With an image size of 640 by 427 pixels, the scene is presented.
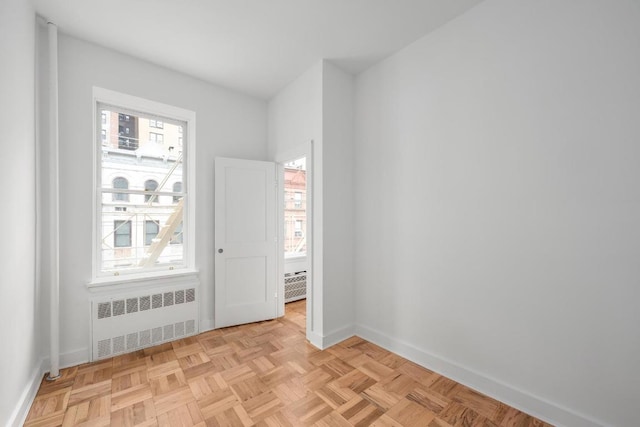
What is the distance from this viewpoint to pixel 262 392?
2043 millimetres

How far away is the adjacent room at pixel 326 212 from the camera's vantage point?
1.62m

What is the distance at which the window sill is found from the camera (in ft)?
8.32

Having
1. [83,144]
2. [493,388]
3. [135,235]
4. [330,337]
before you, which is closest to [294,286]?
[330,337]

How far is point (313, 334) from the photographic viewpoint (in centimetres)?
283

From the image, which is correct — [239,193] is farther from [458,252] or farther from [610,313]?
[610,313]

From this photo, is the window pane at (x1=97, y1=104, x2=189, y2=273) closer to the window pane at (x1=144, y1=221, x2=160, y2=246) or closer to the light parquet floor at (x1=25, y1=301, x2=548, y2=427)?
the window pane at (x1=144, y1=221, x2=160, y2=246)

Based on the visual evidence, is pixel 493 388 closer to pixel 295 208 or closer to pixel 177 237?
pixel 177 237

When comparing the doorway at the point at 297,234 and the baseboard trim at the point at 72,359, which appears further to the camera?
the doorway at the point at 297,234

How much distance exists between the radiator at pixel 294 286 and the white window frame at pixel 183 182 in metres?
1.59

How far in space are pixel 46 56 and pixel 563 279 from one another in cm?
440

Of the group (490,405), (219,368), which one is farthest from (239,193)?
(490,405)

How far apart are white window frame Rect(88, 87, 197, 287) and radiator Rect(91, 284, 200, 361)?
0.63 ft

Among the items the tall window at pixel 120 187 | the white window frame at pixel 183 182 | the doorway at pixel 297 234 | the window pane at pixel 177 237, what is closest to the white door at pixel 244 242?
the doorway at pixel 297 234

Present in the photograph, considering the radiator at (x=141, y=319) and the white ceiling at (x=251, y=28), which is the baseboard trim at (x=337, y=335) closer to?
the radiator at (x=141, y=319)
